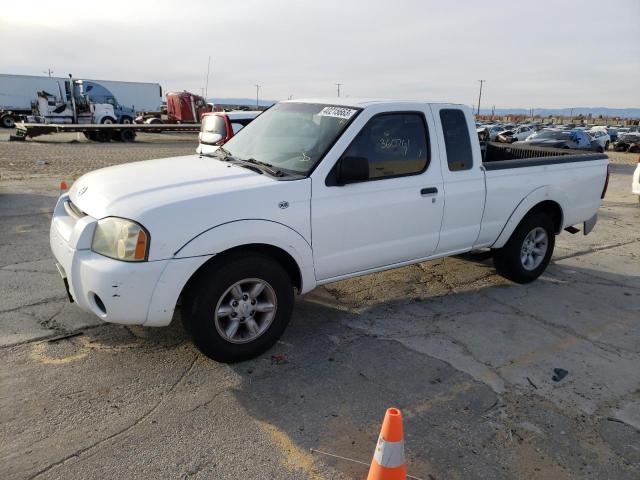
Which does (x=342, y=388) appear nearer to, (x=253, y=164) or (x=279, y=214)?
(x=279, y=214)

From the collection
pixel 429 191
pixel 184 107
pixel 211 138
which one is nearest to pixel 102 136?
pixel 184 107

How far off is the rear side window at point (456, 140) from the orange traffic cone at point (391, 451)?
282cm

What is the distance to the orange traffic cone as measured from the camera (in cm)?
219

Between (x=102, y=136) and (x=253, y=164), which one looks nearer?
(x=253, y=164)

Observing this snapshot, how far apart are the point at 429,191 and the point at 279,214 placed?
147 centimetres

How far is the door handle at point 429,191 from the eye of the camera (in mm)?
4258

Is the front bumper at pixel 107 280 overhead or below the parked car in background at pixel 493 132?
below

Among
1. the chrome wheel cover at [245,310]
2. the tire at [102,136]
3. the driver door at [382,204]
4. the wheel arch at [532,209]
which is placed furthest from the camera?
the tire at [102,136]

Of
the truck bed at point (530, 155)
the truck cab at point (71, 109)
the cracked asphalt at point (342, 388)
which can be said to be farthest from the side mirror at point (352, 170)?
the truck cab at point (71, 109)

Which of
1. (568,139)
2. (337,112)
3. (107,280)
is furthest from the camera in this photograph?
(568,139)

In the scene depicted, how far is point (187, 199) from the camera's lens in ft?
10.6

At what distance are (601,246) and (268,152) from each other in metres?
5.73

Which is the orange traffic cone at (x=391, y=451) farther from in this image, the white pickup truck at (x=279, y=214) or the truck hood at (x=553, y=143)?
the truck hood at (x=553, y=143)

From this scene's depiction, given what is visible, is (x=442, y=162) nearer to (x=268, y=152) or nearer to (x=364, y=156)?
(x=364, y=156)
